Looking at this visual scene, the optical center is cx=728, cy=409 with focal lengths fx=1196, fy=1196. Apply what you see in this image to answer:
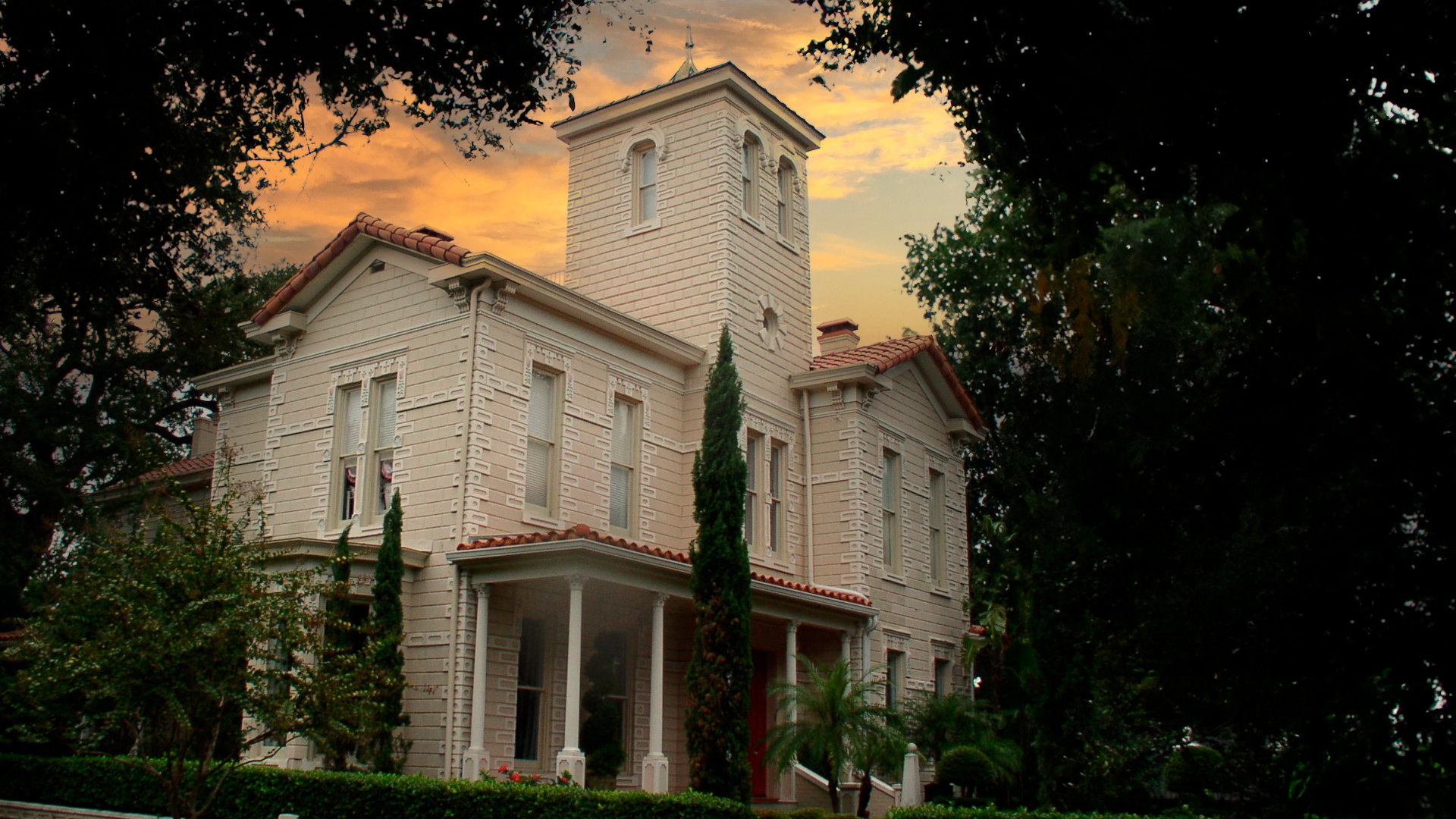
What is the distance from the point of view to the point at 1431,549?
3.95 m

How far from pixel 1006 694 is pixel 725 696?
39.7 ft

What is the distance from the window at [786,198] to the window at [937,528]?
18.8 feet

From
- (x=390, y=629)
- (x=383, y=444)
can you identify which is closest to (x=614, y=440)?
(x=383, y=444)

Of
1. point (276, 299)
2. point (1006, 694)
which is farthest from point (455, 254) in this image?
point (1006, 694)

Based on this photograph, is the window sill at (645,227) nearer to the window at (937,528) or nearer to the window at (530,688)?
the window at (937,528)

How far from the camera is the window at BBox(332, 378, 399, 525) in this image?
16812 mm

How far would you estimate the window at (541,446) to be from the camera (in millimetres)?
16812

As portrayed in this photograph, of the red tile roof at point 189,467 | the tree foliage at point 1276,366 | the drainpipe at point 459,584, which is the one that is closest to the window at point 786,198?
the drainpipe at point 459,584

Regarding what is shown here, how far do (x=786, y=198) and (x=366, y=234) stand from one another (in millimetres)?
8574

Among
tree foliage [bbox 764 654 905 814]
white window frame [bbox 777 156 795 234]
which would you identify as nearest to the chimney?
white window frame [bbox 777 156 795 234]

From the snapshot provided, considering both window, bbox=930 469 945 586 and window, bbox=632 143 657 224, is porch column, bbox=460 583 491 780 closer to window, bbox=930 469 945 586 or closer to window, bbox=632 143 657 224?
window, bbox=632 143 657 224

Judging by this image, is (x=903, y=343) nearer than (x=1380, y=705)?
No

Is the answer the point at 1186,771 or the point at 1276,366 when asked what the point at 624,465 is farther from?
the point at 1276,366

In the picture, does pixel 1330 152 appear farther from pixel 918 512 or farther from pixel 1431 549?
pixel 918 512
